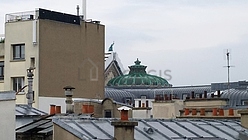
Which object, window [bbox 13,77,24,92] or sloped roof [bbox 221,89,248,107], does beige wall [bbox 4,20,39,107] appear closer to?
window [bbox 13,77,24,92]

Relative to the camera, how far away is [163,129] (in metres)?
26.9

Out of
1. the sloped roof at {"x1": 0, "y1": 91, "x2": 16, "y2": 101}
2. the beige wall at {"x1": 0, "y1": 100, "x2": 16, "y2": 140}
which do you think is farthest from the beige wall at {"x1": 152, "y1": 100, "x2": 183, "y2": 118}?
the sloped roof at {"x1": 0, "y1": 91, "x2": 16, "y2": 101}

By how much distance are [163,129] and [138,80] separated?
7115 cm

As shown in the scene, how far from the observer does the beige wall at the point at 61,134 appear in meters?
22.7

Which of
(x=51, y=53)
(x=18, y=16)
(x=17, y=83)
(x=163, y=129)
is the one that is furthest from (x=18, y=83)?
(x=163, y=129)

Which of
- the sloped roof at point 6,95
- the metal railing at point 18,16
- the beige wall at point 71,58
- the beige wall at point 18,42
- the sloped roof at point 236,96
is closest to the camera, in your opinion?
the sloped roof at point 6,95

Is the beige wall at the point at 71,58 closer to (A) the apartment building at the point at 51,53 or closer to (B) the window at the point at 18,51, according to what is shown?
(A) the apartment building at the point at 51,53

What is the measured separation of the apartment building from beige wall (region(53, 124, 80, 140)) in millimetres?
38054

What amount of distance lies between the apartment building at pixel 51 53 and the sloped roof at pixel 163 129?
32.4m

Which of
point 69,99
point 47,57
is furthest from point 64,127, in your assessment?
point 47,57

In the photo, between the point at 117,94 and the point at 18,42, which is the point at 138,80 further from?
the point at 18,42

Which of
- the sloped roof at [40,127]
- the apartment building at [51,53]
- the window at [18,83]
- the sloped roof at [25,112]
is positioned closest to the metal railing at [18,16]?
the apartment building at [51,53]

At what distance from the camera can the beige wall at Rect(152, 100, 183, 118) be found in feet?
200

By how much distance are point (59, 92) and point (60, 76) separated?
1478 mm
